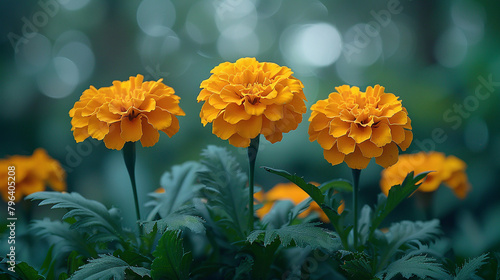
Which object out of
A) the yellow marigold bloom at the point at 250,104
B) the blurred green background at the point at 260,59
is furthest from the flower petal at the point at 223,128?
the blurred green background at the point at 260,59

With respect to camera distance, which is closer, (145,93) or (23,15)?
(145,93)

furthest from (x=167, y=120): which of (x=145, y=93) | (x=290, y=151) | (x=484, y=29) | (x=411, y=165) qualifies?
(x=484, y=29)

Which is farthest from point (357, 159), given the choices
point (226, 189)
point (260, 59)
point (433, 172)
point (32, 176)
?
point (260, 59)

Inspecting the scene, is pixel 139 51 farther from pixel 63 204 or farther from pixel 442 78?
pixel 63 204

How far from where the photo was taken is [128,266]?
1.81 ft

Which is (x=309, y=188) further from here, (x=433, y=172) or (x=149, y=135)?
(x=433, y=172)

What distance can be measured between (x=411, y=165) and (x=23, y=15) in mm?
1989

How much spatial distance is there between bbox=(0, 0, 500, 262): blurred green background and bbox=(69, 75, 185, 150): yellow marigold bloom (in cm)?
51

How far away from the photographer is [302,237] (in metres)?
0.54

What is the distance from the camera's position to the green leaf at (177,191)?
71 cm

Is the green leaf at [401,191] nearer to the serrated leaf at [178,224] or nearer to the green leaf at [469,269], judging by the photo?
the green leaf at [469,269]

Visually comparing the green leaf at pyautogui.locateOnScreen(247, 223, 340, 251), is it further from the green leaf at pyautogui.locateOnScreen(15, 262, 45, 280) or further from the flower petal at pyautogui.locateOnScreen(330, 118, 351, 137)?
the green leaf at pyautogui.locateOnScreen(15, 262, 45, 280)

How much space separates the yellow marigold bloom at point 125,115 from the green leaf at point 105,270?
0.16 meters

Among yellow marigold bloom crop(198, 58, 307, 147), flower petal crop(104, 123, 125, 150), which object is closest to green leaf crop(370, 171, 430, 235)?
yellow marigold bloom crop(198, 58, 307, 147)
